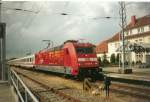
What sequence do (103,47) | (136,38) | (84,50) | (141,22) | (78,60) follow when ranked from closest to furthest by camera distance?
(78,60)
(84,50)
(136,38)
(141,22)
(103,47)

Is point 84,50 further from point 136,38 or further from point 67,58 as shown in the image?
point 136,38

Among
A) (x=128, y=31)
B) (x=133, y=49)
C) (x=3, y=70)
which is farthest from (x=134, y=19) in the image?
(x=3, y=70)

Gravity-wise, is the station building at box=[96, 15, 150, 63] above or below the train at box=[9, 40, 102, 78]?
above

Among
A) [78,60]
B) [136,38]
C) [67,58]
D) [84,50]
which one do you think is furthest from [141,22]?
[78,60]

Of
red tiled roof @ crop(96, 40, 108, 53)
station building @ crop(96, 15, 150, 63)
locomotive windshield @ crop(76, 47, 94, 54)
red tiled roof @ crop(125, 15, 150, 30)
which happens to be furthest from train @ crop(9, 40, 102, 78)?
red tiled roof @ crop(96, 40, 108, 53)

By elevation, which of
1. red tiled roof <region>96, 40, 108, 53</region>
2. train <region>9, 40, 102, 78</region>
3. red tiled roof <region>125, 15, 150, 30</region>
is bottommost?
train <region>9, 40, 102, 78</region>

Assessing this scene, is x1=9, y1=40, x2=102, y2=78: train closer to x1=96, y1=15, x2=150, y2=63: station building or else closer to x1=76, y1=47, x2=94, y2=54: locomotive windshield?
x1=76, y1=47, x2=94, y2=54: locomotive windshield

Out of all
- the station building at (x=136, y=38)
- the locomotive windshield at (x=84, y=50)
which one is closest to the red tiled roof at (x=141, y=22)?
the station building at (x=136, y=38)

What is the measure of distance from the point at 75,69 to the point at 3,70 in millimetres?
5697

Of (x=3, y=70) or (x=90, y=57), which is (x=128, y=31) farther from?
(x=3, y=70)

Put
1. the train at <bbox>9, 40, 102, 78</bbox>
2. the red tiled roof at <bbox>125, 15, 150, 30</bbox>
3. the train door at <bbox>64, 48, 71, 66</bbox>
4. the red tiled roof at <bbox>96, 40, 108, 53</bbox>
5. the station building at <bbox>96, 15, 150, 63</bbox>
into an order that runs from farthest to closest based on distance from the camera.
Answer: the red tiled roof at <bbox>96, 40, 108, 53</bbox> → the red tiled roof at <bbox>125, 15, 150, 30</bbox> → the station building at <bbox>96, 15, 150, 63</bbox> → the train door at <bbox>64, 48, 71, 66</bbox> → the train at <bbox>9, 40, 102, 78</bbox>

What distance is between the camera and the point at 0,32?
1728cm

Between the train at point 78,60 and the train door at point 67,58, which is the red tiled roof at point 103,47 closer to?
the train at point 78,60

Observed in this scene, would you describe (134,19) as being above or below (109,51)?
above
